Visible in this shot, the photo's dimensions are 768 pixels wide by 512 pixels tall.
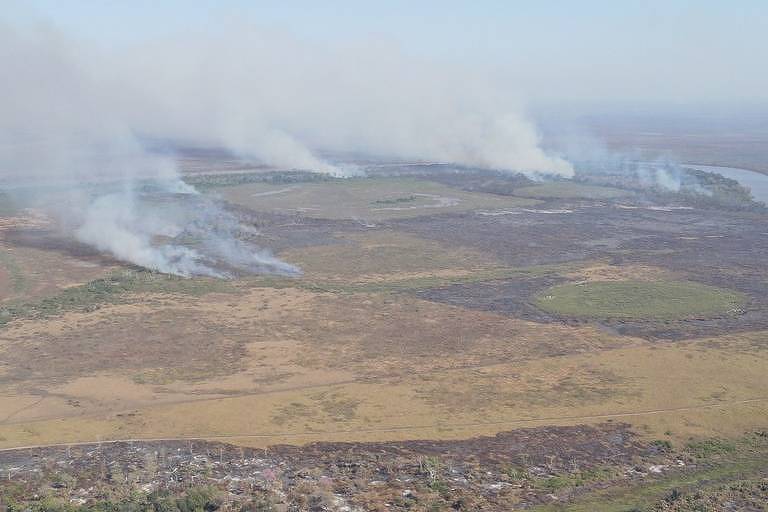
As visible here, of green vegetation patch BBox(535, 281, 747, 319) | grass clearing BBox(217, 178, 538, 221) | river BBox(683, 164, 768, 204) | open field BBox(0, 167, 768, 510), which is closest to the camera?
open field BBox(0, 167, 768, 510)

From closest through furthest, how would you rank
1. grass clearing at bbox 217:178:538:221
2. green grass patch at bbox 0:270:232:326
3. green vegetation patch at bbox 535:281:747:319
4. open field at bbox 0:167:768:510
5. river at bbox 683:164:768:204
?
open field at bbox 0:167:768:510, green grass patch at bbox 0:270:232:326, green vegetation patch at bbox 535:281:747:319, grass clearing at bbox 217:178:538:221, river at bbox 683:164:768:204

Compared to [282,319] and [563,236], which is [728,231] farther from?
[282,319]

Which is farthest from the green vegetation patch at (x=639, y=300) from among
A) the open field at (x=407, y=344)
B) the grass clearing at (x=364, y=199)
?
the grass clearing at (x=364, y=199)

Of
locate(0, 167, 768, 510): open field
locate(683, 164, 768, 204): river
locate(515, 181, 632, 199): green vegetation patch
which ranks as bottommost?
locate(0, 167, 768, 510): open field

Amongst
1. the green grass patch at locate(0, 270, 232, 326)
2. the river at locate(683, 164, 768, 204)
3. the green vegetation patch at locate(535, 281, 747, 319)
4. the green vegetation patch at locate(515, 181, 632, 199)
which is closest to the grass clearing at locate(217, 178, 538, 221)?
the green vegetation patch at locate(515, 181, 632, 199)

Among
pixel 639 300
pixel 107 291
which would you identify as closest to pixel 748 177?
pixel 639 300

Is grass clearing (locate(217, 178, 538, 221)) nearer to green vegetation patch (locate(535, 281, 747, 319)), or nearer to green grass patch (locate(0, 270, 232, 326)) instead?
green grass patch (locate(0, 270, 232, 326))

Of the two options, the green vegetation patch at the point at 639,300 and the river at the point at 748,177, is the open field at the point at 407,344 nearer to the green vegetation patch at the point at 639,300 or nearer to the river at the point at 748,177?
the green vegetation patch at the point at 639,300
